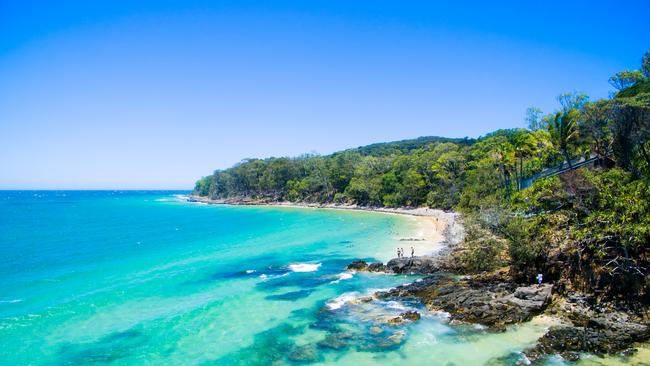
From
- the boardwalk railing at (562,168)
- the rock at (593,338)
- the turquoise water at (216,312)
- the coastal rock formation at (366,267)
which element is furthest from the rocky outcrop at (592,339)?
the boardwalk railing at (562,168)

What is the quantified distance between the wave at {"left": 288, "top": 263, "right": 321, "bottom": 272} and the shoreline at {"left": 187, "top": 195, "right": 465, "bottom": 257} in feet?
32.6

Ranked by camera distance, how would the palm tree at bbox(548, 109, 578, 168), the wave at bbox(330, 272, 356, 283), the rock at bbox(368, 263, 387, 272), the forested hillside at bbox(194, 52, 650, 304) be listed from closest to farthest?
the forested hillside at bbox(194, 52, 650, 304) → the wave at bbox(330, 272, 356, 283) → the rock at bbox(368, 263, 387, 272) → the palm tree at bbox(548, 109, 578, 168)

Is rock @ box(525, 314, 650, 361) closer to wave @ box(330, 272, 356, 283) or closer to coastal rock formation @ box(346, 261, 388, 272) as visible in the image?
wave @ box(330, 272, 356, 283)

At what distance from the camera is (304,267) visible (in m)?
33.5

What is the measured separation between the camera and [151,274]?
3222 cm

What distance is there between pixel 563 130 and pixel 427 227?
26.0 metres

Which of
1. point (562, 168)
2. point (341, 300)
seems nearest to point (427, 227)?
point (562, 168)

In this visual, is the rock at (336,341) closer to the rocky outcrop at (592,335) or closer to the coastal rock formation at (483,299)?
the coastal rock formation at (483,299)

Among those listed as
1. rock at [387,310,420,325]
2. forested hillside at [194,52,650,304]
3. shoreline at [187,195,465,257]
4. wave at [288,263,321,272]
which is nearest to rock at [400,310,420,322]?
rock at [387,310,420,325]

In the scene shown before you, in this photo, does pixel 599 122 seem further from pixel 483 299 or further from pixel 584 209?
pixel 483 299

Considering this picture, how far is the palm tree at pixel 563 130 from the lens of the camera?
32.6 m

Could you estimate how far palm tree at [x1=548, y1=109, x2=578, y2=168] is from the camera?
32594 millimetres

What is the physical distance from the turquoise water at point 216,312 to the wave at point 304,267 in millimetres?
91

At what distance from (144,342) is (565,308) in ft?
69.8
